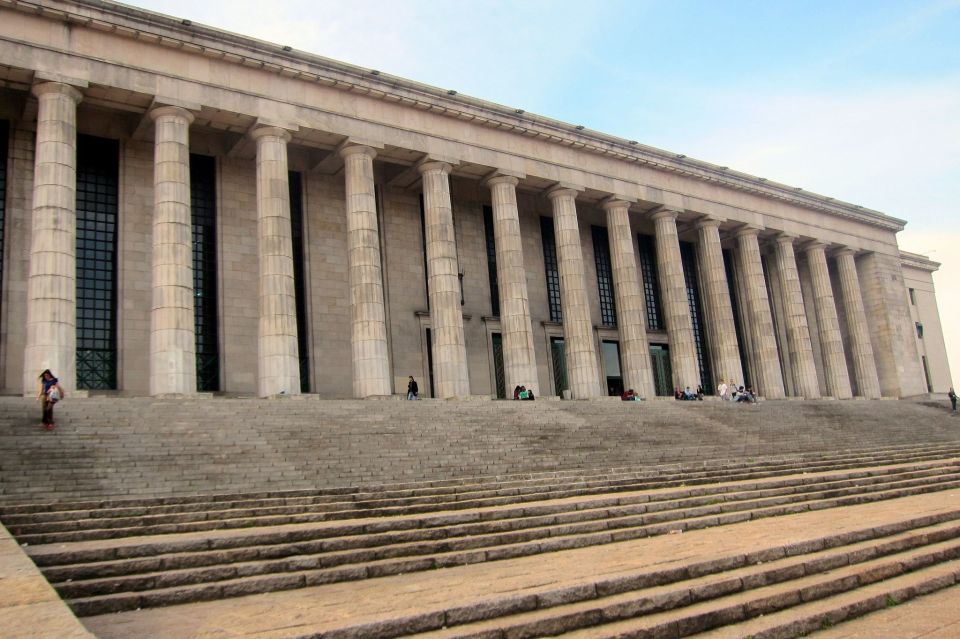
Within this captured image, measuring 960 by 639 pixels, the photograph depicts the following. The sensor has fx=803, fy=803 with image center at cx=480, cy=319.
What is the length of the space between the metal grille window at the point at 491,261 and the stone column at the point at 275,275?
12.1 m

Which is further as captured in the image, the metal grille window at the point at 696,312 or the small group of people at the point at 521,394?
the metal grille window at the point at 696,312

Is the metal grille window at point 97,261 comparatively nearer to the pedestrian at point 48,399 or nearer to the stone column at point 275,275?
the stone column at point 275,275

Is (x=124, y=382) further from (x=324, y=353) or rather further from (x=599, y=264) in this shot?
(x=599, y=264)

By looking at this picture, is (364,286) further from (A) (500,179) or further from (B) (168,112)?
(B) (168,112)

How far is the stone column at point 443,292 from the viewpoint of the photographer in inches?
1172

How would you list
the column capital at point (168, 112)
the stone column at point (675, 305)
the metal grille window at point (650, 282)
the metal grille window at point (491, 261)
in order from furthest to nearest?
the metal grille window at point (650, 282) < the metal grille window at point (491, 261) < the stone column at point (675, 305) < the column capital at point (168, 112)

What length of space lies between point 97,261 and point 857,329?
129 feet

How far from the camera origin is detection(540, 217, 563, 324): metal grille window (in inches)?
1554

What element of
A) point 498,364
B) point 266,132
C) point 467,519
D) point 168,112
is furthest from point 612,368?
point 467,519

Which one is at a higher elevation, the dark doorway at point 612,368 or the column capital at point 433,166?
the column capital at point 433,166

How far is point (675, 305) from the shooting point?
124ft

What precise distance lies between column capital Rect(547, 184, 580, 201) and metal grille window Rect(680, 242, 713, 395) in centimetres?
1048

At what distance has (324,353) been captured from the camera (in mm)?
31453

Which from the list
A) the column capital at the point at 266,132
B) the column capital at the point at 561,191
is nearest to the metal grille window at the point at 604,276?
the column capital at the point at 561,191
